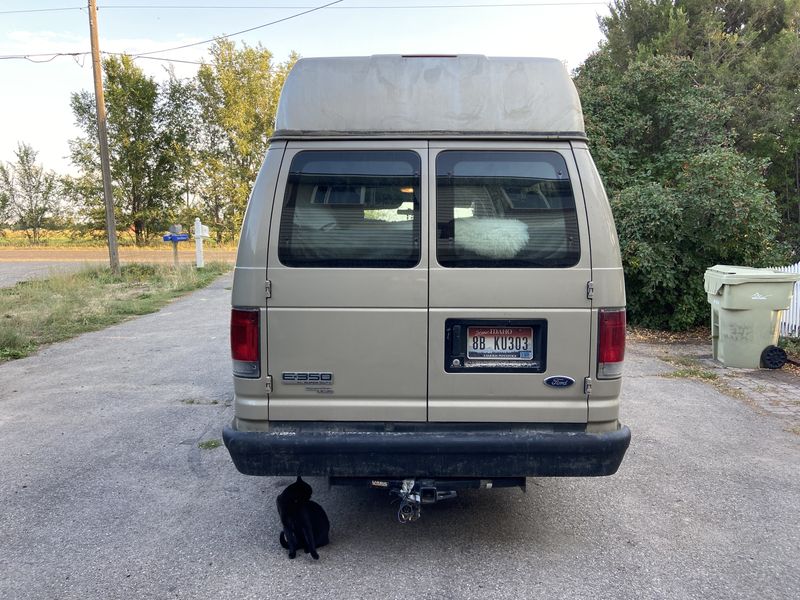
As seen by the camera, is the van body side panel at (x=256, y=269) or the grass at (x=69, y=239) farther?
the grass at (x=69, y=239)

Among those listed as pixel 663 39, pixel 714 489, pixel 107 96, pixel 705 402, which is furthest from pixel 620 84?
pixel 107 96

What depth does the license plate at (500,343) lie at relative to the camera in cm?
318

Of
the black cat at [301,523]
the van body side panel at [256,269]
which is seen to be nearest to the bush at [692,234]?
the black cat at [301,523]

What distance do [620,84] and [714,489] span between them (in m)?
11.2

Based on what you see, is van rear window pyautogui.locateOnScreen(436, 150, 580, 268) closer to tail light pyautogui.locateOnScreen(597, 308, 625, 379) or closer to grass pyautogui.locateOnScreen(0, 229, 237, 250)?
tail light pyautogui.locateOnScreen(597, 308, 625, 379)

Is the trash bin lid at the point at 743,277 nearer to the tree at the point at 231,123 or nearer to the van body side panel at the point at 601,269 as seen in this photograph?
the van body side panel at the point at 601,269

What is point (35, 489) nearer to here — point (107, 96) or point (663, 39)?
point (663, 39)

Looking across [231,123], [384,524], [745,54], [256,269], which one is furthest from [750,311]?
[231,123]

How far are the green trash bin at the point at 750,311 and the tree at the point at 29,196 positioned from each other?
3957cm

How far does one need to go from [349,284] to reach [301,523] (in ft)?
4.48

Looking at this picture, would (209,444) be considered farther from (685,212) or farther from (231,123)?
(231,123)

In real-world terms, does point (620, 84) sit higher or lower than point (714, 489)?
higher

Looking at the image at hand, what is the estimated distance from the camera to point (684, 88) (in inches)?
510

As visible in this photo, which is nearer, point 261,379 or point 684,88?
point 261,379
